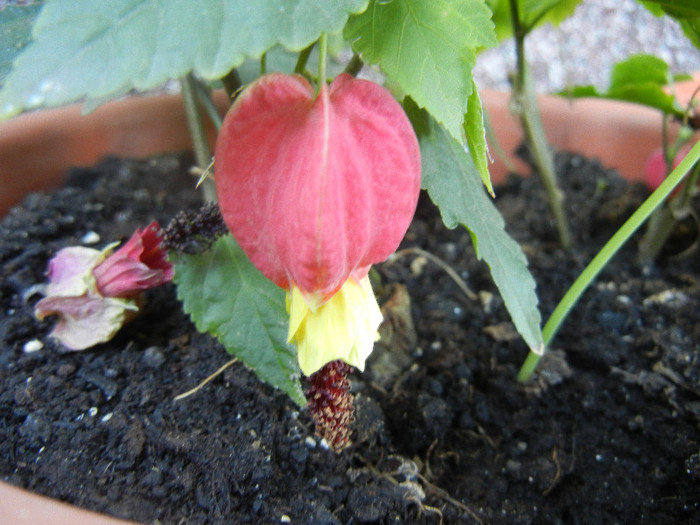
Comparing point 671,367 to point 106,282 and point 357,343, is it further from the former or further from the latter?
point 106,282

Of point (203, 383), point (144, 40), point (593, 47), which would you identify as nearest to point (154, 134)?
point (203, 383)

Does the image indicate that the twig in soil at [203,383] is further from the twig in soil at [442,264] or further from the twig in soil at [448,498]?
the twig in soil at [442,264]

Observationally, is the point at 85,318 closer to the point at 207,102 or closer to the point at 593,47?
the point at 207,102

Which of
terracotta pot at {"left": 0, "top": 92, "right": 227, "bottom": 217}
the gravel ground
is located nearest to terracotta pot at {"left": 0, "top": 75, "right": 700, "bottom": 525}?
terracotta pot at {"left": 0, "top": 92, "right": 227, "bottom": 217}

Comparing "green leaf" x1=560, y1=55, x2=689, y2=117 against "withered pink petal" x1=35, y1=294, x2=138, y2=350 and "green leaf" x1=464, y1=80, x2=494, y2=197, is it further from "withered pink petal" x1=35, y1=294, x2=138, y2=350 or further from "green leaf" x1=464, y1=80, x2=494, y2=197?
"withered pink petal" x1=35, y1=294, x2=138, y2=350

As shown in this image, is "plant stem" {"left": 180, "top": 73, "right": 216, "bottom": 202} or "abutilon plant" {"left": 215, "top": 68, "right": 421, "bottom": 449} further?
"plant stem" {"left": 180, "top": 73, "right": 216, "bottom": 202}
